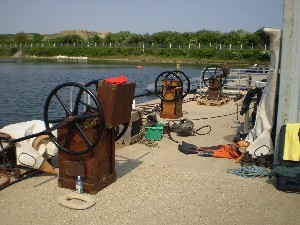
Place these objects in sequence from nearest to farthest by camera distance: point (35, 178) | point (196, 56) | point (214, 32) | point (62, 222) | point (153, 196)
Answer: point (62, 222) → point (153, 196) → point (35, 178) → point (196, 56) → point (214, 32)

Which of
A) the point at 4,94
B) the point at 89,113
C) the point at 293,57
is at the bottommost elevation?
the point at 4,94

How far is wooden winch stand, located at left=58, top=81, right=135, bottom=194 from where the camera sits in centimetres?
534

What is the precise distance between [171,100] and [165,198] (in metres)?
6.23

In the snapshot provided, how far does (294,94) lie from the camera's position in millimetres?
6180

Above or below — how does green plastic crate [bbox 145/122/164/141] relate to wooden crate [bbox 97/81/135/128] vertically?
below

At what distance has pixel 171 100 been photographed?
11.4 meters

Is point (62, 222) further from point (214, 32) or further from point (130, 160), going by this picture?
point (214, 32)

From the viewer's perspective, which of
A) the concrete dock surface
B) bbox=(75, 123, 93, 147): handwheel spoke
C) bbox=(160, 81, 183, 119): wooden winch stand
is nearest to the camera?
the concrete dock surface

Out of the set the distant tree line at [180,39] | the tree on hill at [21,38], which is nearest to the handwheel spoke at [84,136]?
the distant tree line at [180,39]

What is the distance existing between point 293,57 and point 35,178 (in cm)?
438

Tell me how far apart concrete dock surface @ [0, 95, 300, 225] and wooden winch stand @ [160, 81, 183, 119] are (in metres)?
4.30

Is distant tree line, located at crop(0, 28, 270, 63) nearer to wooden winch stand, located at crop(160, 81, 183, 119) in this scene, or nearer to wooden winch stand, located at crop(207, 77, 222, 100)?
wooden winch stand, located at crop(207, 77, 222, 100)

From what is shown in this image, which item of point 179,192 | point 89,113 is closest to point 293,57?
point 179,192

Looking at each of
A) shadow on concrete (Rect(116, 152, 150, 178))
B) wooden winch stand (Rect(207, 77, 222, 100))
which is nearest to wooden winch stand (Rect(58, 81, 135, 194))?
shadow on concrete (Rect(116, 152, 150, 178))
